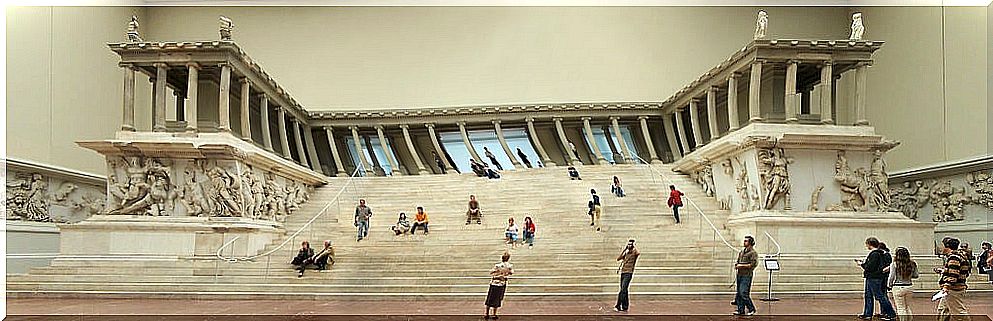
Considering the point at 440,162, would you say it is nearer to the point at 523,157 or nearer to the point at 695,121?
the point at 523,157

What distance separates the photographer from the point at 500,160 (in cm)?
2639

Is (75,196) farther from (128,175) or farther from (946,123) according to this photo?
(946,123)

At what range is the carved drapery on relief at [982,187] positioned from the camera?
1855 cm

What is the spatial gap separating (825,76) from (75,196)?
1705 cm

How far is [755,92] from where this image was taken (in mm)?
17641

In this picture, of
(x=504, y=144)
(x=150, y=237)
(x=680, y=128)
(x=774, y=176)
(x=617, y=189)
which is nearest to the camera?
(x=150, y=237)

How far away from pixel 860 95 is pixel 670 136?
7810mm

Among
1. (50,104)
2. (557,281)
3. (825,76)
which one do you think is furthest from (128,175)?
(825,76)

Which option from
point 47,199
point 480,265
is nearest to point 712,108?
point 480,265

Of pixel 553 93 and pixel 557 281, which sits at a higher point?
pixel 553 93

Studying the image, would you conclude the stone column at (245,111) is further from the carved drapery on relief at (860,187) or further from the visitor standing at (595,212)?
the carved drapery on relief at (860,187)

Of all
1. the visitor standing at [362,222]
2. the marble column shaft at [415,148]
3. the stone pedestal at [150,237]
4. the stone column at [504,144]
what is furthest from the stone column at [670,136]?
the stone pedestal at [150,237]

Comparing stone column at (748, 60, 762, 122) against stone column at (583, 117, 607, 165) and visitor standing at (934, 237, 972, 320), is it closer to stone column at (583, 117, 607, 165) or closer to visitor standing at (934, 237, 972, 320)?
stone column at (583, 117, 607, 165)

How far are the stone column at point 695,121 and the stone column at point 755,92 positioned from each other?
4077 mm
